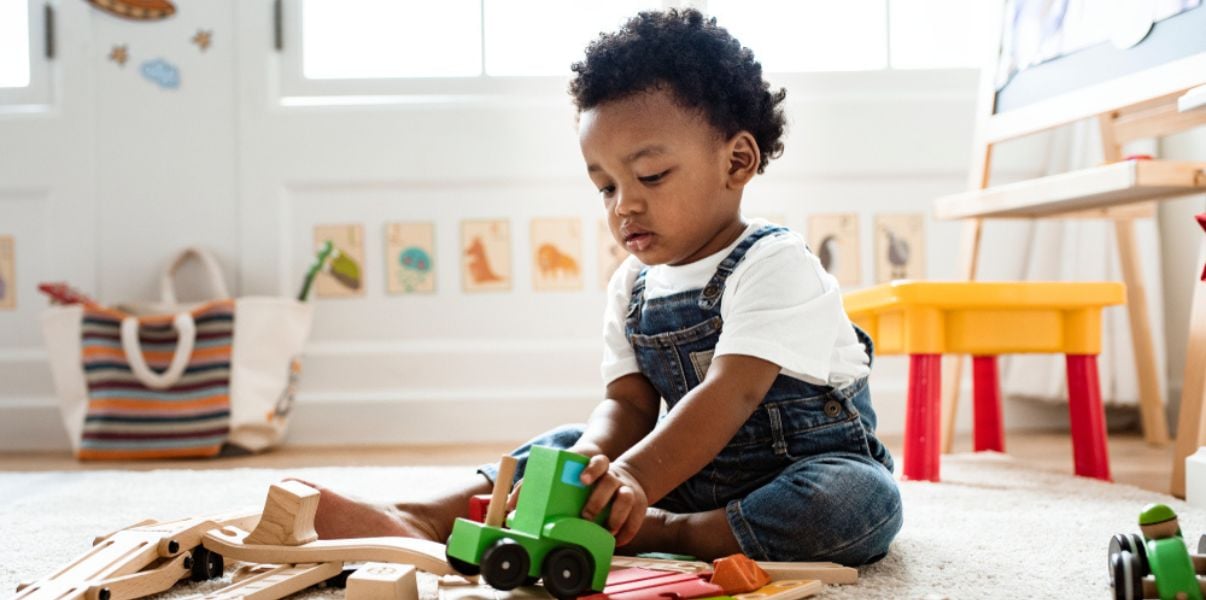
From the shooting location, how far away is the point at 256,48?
2.05m

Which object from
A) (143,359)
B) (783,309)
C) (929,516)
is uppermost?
(783,309)

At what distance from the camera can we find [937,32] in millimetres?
2148

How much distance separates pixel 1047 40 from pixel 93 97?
1.70 meters

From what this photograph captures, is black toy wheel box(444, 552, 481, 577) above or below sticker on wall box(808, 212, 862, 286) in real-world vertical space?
below

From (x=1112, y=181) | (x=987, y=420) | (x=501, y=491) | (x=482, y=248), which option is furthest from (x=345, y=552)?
(x=482, y=248)

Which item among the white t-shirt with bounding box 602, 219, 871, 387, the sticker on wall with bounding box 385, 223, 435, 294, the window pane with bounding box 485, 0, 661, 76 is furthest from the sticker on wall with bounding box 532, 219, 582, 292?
the white t-shirt with bounding box 602, 219, 871, 387

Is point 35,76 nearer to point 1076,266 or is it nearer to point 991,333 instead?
point 991,333

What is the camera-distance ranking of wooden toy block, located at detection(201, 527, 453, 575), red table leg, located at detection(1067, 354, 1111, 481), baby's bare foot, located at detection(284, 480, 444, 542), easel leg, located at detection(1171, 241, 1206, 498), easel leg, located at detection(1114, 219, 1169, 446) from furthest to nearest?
1. easel leg, located at detection(1114, 219, 1169, 446)
2. red table leg, located at detection(1067, 354, 1111, 481)
3. easel leg, located at detection(1171, 241, 1206, 498)
4. baby's bare foot, located at detection(284, 480, 444, 542)
5. wooden toy block, located at detection(201, 527, 453, 575)

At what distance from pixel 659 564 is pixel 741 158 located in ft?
1.18

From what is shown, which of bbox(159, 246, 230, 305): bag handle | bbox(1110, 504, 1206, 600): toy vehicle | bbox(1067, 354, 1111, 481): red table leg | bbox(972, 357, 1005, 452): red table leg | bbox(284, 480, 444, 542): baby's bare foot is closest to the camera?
bbox(1110, 504, 1206, 600): toy vehicle

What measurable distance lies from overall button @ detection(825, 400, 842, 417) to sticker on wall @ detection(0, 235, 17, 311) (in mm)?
1746

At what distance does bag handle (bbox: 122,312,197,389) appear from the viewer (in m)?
1.79

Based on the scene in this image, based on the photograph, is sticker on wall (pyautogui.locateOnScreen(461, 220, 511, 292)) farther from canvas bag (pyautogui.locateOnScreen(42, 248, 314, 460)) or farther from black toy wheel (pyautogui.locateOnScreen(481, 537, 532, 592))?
black toy wheel (pyautogui.locateOnScreen(481, 537, 532, 592))

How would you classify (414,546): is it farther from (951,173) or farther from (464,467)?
(951,173)
